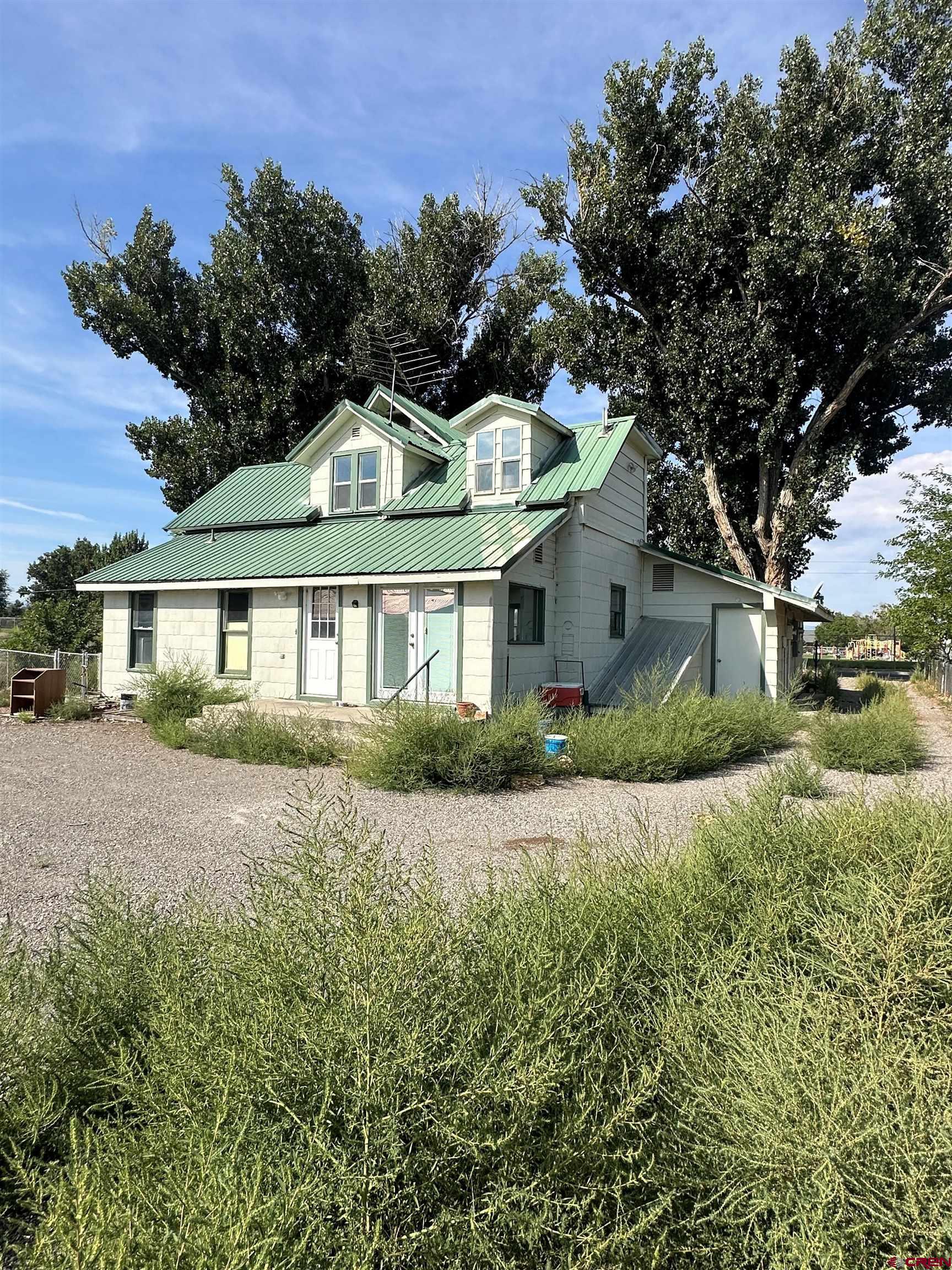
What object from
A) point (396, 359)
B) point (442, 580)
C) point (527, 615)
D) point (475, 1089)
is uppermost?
point (396, 359)

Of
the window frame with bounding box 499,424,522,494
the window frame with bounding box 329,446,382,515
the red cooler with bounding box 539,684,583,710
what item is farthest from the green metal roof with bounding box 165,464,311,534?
the red cooler with bounding box 539,684,583,710

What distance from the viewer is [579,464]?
16.2 metres

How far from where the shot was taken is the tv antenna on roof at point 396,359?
27750mm

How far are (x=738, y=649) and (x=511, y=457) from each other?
745 cm

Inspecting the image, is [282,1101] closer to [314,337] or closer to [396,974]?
[396,974]

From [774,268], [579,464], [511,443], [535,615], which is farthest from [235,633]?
[774,268]

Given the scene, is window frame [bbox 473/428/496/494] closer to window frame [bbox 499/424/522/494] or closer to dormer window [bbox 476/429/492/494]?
dormer window [bbox 476/429/492/494]

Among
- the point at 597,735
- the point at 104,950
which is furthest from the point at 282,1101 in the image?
the point at 597,735

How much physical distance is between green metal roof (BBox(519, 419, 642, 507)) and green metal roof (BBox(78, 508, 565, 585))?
45cm

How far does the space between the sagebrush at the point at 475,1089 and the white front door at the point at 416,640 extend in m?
11.0

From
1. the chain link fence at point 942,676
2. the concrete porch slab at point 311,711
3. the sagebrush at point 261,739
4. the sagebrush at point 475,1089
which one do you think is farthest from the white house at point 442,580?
the sagebrush at point 475,1089

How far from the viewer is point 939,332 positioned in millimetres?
23828

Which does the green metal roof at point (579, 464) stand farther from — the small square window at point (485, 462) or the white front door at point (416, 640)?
the white front door at point (416, 640)

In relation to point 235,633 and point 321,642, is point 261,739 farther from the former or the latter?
point 235,633
